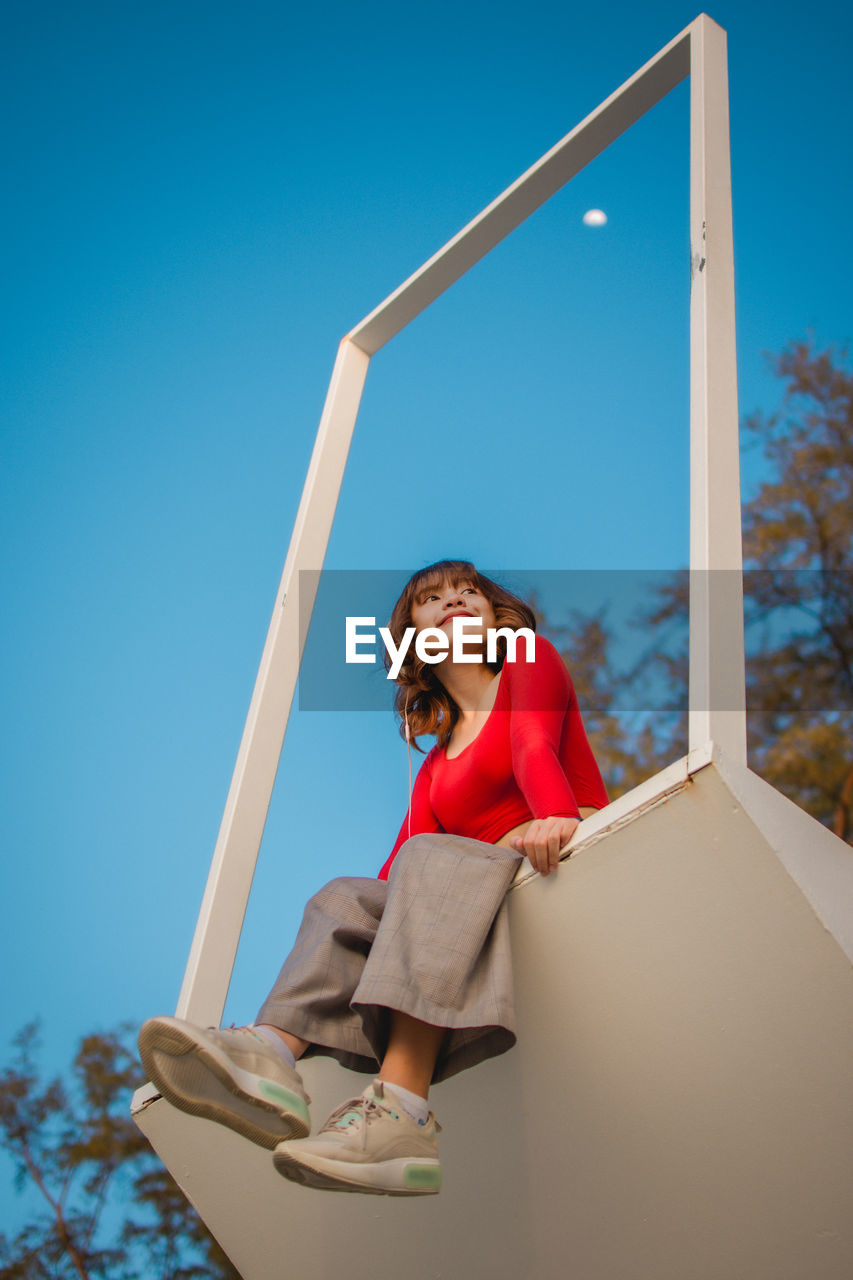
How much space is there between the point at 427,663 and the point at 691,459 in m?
0.75

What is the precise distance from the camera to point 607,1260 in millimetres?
1494

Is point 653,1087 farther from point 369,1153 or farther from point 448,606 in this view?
point 448,606

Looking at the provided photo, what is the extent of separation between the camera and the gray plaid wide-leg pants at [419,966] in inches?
47.6

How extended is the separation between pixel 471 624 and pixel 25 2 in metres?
4.90

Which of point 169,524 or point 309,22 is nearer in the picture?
point 169,524

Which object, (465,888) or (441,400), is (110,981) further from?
(465,888)

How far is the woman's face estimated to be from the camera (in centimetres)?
198

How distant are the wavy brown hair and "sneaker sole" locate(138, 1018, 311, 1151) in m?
0.81

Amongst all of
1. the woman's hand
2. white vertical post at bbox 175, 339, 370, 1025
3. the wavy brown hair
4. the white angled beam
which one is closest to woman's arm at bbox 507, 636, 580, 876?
the woman's hand

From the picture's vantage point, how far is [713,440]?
1343 millimetres

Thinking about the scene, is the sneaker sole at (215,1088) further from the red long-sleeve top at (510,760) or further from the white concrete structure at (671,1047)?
the red long-sleeve top at (510,760)

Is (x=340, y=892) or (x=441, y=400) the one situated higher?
(x=441, y=400)

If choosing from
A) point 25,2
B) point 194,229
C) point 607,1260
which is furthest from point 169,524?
point 607,1260

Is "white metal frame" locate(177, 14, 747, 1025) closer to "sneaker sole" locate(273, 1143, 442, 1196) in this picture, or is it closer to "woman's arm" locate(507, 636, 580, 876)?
"woman's arm" locate(507, 636, 580, 876)
